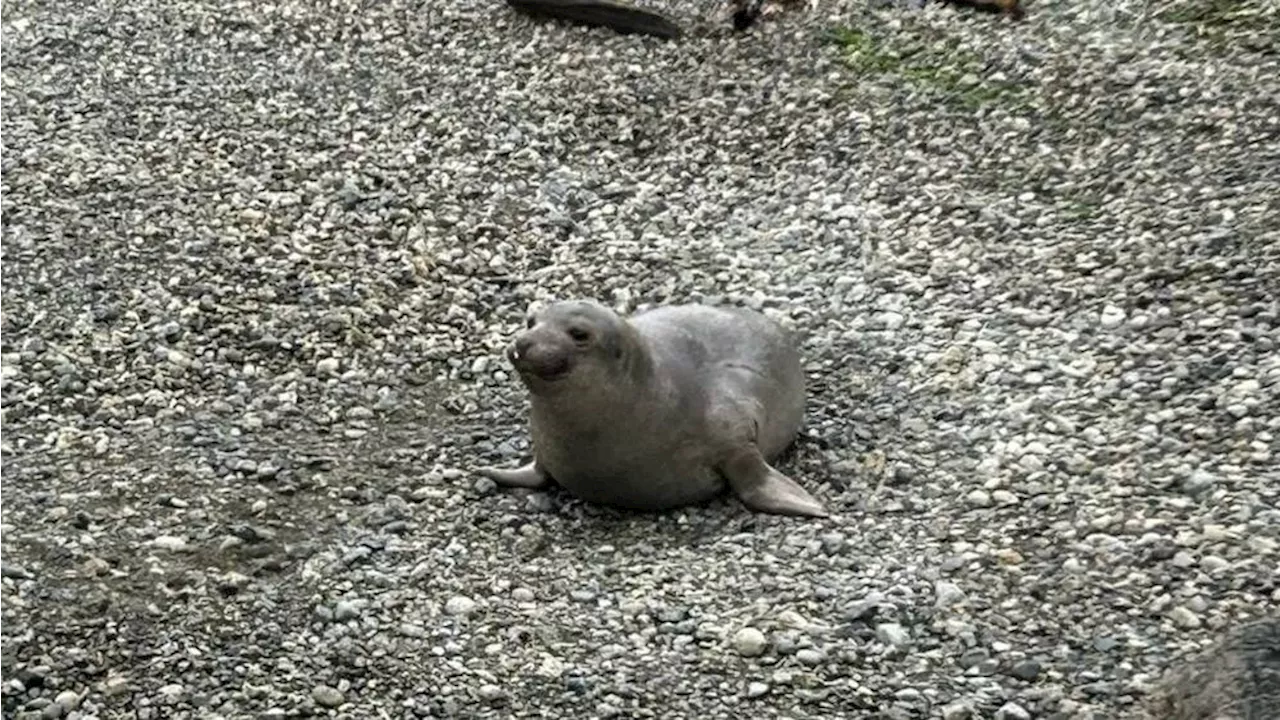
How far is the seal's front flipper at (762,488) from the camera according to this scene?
186 inches

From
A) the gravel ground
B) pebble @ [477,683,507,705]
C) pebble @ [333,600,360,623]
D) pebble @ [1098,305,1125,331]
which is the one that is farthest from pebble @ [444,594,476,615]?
pebble @ [1098,305,1125,331]

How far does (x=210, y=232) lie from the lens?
6.40 metres

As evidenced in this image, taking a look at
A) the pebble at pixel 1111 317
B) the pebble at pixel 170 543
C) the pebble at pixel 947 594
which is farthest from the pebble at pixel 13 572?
the pebble at pixel 1111 317

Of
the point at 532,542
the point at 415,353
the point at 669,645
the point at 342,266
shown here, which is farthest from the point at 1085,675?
the point at 342,266

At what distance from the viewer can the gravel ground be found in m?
4.13

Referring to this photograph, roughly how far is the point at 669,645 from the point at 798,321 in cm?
188

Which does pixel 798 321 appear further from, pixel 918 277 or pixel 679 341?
pixel 679 341

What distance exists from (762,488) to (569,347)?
27.0 inches

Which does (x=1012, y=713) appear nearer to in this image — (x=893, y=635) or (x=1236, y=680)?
(x=893, y=635)

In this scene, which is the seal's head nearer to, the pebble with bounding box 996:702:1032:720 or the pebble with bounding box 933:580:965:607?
the pebble with bounding box 933:580:965:607

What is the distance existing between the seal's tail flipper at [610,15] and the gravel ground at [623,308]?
0.09 m

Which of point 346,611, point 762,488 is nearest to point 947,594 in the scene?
point 762,488

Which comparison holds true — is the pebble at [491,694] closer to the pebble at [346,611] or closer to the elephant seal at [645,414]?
the pebble at [346,611]

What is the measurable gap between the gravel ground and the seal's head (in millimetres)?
454
